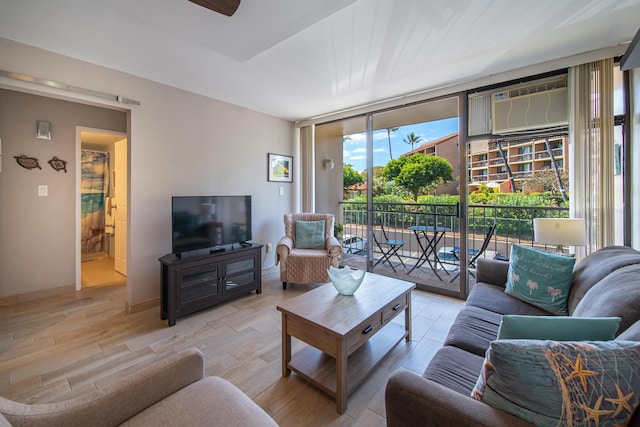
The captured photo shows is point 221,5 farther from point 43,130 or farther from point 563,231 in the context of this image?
point 43,130

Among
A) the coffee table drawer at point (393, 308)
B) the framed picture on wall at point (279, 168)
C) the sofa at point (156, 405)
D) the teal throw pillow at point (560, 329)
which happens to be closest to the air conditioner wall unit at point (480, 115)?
the coffee table drawer at point (393, 308)

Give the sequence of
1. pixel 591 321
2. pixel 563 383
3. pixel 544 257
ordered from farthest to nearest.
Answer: pixel 544 257 → pixel 591 321 → pixel 563 383

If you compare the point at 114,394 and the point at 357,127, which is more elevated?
the point at 357,127

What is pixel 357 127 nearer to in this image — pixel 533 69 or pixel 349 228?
pixel 349 228

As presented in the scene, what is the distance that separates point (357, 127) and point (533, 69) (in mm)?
2424

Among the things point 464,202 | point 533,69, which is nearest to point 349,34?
point 533,69

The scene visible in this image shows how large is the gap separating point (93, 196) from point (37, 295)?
2093 millimetres

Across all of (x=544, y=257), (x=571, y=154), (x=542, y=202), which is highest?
(x=571, y=154)

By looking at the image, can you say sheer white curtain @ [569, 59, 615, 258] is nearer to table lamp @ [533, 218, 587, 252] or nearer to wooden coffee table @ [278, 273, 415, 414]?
table lamp @ [533, 218, 587, 252]

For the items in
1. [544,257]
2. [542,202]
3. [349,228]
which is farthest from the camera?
[349,228]

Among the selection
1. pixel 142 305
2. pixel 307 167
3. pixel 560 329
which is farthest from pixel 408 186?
pixel 142 305

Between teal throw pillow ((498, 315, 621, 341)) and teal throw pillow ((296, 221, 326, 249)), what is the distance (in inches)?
116

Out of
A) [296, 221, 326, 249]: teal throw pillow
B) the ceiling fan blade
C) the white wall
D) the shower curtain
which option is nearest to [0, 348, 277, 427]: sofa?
the ceiling fan blade

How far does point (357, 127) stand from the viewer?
4543 mm
